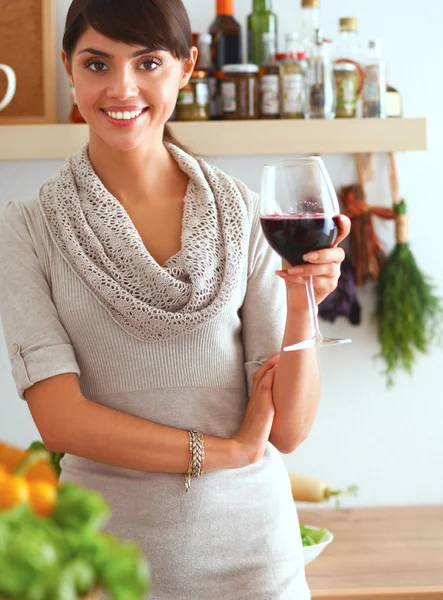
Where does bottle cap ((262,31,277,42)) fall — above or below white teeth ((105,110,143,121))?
above

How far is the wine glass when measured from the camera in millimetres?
946

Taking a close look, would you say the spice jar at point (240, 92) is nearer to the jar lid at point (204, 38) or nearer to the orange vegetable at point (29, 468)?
the jar lid at point (204, 38)

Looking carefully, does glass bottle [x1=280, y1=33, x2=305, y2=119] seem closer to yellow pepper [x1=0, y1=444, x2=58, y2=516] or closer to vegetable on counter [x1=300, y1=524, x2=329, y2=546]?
vegetable on counter [x1=300, y1=524, x2=329, y2=546]

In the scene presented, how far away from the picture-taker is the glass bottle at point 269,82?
1978 millimetres

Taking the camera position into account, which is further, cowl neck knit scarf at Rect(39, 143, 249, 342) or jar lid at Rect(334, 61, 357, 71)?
jar lid at Rect(334, 61, 357, 71)

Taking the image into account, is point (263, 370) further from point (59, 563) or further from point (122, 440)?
point (59, 563)

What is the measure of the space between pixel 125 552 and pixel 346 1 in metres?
1.92

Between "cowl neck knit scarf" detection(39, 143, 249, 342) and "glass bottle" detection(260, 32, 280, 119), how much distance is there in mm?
749

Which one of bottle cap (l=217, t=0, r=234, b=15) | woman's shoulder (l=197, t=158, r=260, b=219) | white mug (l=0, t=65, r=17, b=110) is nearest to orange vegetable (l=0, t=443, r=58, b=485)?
woman's shoulder (l=197, t=158, r=260, b=219)

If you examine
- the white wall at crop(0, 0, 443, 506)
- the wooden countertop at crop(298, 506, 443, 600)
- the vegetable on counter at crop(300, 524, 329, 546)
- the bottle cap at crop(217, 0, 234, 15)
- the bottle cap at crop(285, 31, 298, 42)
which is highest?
the bottle cap at crop(217, 0, 234, 15)

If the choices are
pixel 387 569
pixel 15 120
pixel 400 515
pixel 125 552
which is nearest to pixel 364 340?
pixel 400 515

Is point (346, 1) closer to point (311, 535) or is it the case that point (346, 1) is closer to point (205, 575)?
point (311, 535)

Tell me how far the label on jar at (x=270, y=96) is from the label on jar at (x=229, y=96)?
0.06 meters

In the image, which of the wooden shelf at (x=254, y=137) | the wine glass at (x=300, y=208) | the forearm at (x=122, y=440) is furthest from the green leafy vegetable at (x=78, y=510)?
the wooden shelf at (x=254, y=137)
